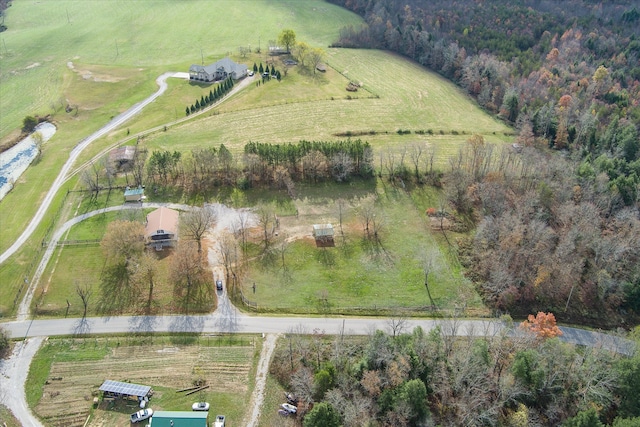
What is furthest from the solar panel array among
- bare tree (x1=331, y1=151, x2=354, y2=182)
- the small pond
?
the small pond

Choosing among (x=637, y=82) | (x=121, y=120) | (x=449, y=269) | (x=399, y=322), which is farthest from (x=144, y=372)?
(x=637, y=82)

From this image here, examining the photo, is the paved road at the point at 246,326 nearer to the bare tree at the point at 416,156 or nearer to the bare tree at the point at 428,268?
the bare tree at the point at 428,268

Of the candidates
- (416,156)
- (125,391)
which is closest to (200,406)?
(125,391)

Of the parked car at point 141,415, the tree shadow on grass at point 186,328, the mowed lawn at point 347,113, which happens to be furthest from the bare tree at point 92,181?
Result: the parked car at point 141,415

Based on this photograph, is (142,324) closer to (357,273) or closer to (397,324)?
(357,273)

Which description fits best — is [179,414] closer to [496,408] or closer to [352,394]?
[352,394]

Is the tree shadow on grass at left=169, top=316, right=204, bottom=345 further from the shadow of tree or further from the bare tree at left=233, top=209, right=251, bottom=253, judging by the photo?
the bare tree at left=233, top=209, right=251, bottom=253
